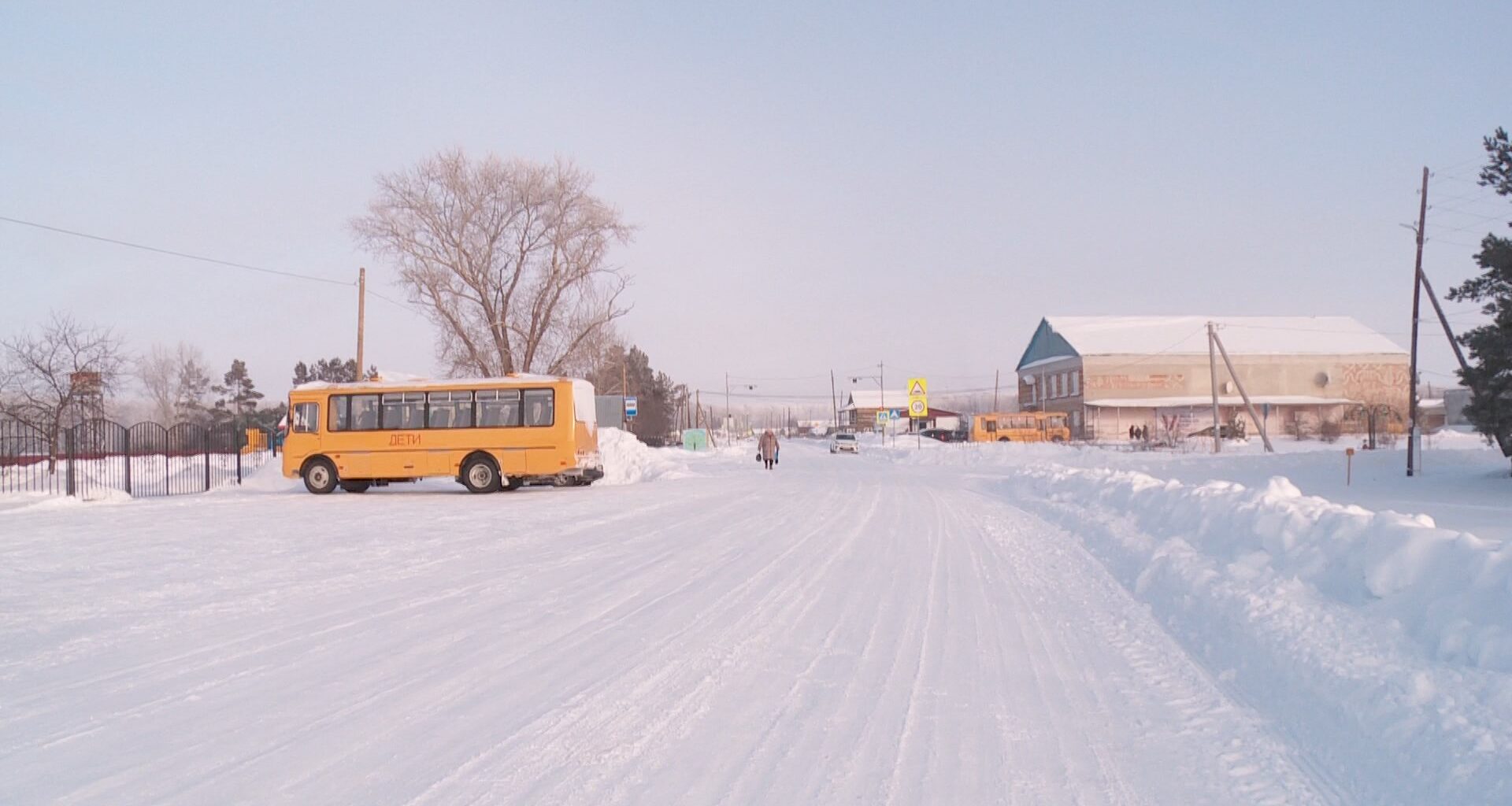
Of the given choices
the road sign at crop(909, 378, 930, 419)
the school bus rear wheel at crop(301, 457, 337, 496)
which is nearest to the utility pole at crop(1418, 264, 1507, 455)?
the road sign at crop(909, 378, 930, 419)

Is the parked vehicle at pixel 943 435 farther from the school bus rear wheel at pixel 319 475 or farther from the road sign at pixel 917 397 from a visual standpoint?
the school bus rear wheel at pixel 319 475

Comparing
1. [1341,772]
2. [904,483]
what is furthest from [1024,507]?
[1341,772]

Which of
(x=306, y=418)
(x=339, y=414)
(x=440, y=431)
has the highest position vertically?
(x=339, y=414)

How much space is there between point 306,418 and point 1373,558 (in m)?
25.2

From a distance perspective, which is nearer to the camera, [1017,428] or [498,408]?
[498,408]

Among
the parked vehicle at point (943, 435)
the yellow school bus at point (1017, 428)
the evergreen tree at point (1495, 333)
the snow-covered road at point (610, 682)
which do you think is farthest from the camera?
the parked vehicle at point (943, 435)

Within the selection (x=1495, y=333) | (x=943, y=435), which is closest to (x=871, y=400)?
(x=943, y=435)

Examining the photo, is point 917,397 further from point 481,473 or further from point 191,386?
point 191,386

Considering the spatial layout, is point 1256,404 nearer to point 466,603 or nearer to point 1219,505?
point 1219,505

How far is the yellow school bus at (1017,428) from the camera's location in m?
64.6

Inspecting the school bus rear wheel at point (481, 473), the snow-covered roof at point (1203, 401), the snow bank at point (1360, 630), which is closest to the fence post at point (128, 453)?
the school bus rear wheel at point (481, 473)

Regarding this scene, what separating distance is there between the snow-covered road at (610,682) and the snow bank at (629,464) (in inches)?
757

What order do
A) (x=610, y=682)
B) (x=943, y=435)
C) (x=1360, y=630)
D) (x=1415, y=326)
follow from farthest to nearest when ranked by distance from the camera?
(x=943, y=435) < (x=1415, y=326) < (x=1360, y=630) < (x=610, y=682)

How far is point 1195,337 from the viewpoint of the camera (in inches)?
2879
